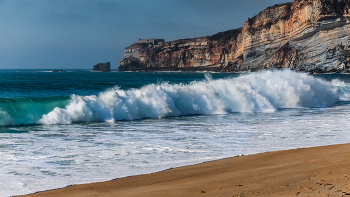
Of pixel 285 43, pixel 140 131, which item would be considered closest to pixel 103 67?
pixel 285 43

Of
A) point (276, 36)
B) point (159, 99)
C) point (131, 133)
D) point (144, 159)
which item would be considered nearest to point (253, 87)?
point (159, 99)

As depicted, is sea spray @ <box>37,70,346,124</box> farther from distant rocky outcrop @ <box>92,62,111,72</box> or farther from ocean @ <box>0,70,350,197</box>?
distant rocky outcrop @ <box>92,62,111,72</box>

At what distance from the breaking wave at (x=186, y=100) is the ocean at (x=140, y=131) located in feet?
0.14

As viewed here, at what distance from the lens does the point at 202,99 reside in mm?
15531

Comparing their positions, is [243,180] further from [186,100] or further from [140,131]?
[186,100]

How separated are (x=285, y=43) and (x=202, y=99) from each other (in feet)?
195

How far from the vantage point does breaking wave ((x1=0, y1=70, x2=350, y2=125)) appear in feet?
39.5

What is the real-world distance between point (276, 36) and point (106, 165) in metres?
73.2

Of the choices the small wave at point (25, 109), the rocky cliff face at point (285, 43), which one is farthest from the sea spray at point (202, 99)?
the rocky cliff face at point (285, 43)

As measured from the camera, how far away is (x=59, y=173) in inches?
206

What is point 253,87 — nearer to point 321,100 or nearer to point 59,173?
point 321,100

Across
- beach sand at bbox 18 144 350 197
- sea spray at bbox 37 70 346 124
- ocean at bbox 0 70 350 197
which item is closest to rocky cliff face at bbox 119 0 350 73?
sea spray at bbox 37 70 346 124

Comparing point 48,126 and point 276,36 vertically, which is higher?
point 276,36

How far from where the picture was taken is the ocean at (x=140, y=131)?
18.4ft
